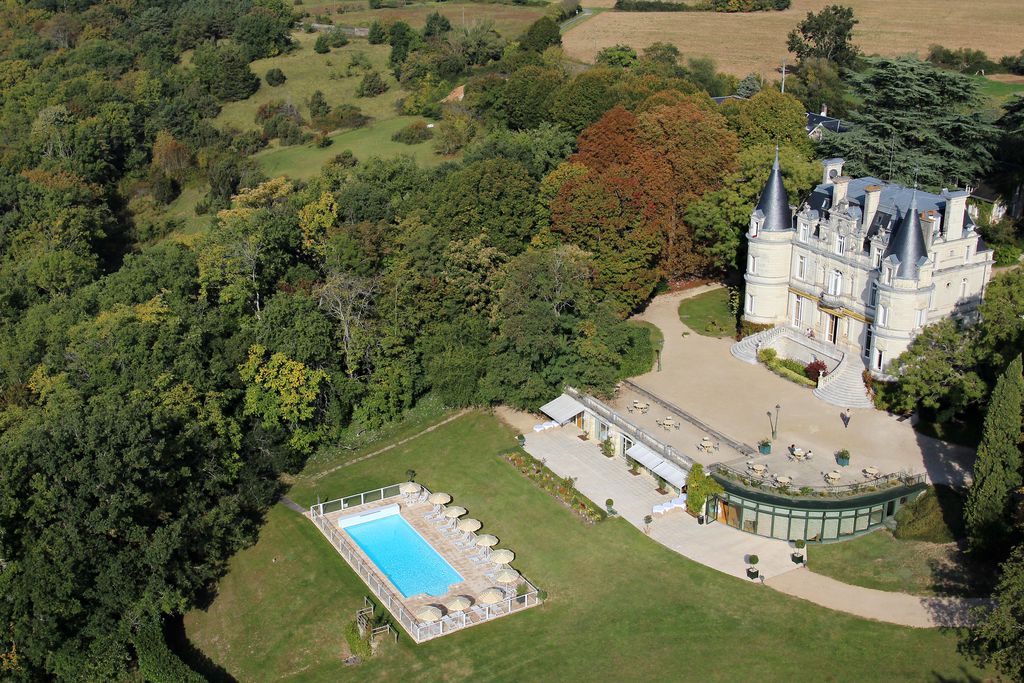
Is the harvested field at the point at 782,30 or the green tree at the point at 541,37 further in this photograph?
the green tree at the point at 541,37

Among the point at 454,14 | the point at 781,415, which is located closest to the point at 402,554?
the point at 781,415

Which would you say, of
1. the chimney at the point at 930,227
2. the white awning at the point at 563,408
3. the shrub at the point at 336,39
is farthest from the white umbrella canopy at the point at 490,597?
the shrub at the point at 336,39

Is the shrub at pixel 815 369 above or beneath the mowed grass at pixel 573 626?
above

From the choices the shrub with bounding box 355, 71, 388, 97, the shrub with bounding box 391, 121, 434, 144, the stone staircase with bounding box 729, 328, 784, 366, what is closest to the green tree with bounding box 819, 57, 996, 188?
the stone staircase with bounding box 729, 328, 784, 366

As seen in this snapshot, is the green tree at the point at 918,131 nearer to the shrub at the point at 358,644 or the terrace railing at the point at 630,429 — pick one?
the terrace railing at the point at 630,429

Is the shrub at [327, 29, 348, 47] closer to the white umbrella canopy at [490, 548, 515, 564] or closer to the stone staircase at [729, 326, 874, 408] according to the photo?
the stone staircase at [729, 326, 874, 408]

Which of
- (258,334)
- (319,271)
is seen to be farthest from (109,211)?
(258,334)

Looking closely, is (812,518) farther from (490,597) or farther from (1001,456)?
(490,597)

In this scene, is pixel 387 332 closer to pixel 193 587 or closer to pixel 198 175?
pixel 193 587
